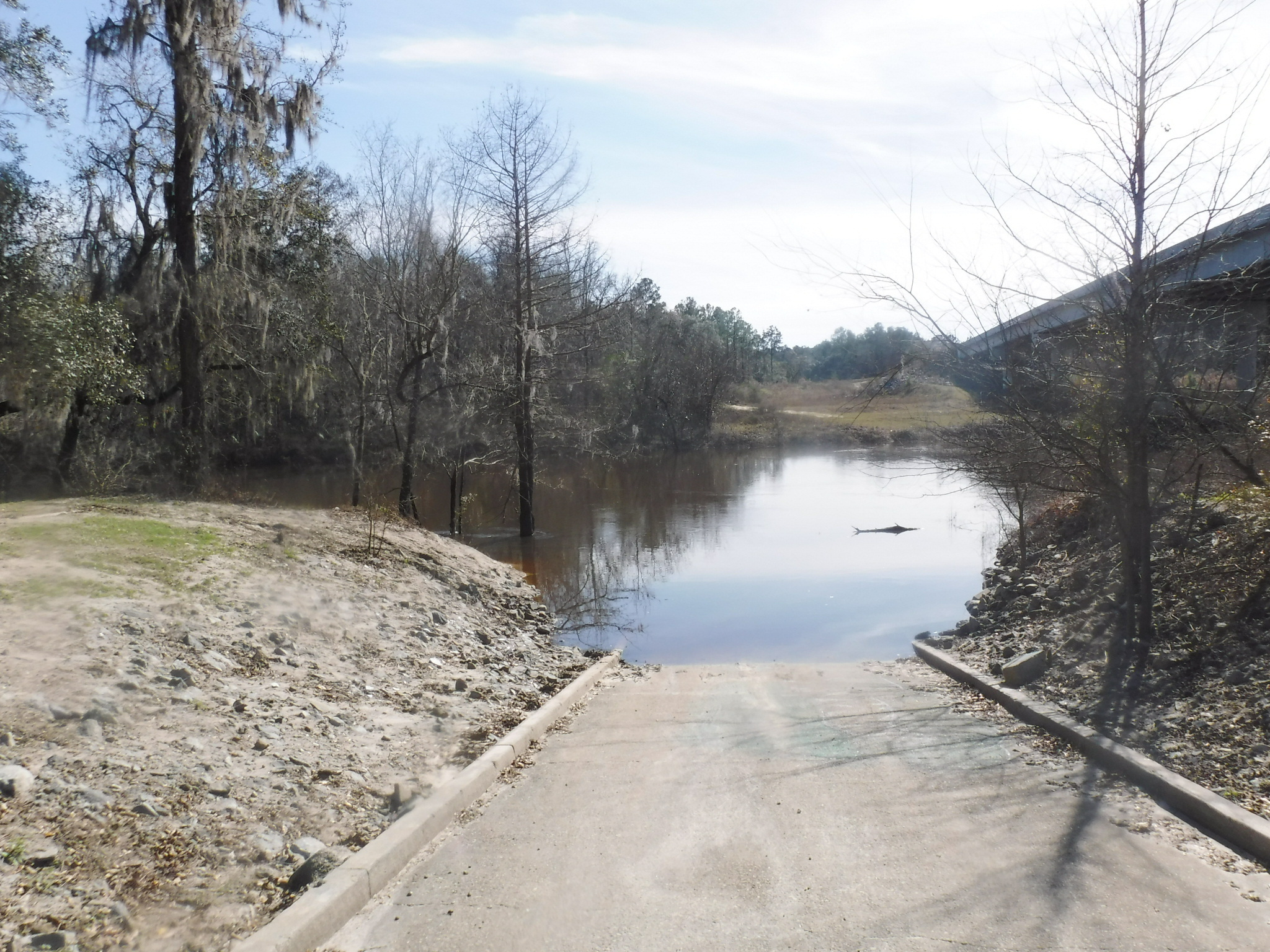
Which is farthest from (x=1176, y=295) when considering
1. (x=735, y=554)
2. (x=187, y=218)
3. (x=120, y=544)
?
(x=735, y=554)

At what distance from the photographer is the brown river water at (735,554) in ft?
46.6

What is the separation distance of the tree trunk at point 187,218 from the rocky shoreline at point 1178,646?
11.4m

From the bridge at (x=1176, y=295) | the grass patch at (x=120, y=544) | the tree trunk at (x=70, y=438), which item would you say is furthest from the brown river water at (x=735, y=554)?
the grass patch at (x=120, y=544)

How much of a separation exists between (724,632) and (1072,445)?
734cm

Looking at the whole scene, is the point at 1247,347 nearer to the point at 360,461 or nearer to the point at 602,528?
the point at 360,461

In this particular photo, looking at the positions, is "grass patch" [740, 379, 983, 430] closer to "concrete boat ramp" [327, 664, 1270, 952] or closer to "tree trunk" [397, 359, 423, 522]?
"concrete boat ramp" [327, 664, 1270, 952]

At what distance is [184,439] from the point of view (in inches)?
605

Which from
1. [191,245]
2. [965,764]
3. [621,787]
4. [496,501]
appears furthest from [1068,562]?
[496,501]

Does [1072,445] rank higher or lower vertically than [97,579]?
higher

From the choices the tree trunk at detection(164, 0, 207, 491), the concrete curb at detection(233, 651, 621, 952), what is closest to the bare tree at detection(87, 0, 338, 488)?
the tree trunk at detection(164, 0, 207, 491)

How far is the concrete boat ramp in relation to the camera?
374 cm

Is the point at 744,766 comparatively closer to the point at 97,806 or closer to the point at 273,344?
the point at 97,806

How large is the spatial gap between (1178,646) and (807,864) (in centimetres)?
453

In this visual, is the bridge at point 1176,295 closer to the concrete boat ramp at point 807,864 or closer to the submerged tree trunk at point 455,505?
the concrete boat ramp at point 807,864
